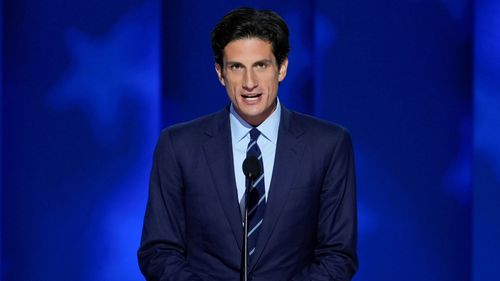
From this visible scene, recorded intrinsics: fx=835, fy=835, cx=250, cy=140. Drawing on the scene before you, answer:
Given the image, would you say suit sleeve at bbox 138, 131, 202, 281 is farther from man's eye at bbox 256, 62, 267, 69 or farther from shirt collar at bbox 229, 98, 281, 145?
man's eye at bbox 256, 62, 267, 69

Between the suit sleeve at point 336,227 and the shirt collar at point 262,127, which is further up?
the shirt collar at point 262,127

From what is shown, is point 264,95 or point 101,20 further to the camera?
point 101,20

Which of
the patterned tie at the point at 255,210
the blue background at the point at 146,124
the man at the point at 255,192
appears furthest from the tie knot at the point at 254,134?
the blue background at the point at 146,124

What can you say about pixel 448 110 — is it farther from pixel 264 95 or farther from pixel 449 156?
pixel 264 95

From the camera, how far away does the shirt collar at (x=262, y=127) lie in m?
2.14

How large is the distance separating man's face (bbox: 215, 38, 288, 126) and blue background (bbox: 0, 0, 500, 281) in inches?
47.3

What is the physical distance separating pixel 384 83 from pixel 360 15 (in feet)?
0.92

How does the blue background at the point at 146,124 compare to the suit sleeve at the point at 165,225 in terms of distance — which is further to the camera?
the blue background at the point at 146,124

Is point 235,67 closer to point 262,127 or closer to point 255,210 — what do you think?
point 262,127

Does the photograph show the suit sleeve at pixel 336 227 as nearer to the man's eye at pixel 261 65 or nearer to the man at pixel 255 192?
the man at pixel 255 192

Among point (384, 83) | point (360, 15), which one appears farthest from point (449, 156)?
point (360, 15)

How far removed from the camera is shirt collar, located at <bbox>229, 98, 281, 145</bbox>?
84.2 inches

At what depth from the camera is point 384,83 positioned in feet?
10.7

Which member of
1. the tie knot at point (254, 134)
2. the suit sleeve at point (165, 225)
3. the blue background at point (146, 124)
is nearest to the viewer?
the suit sleeve at point (165, 225)
